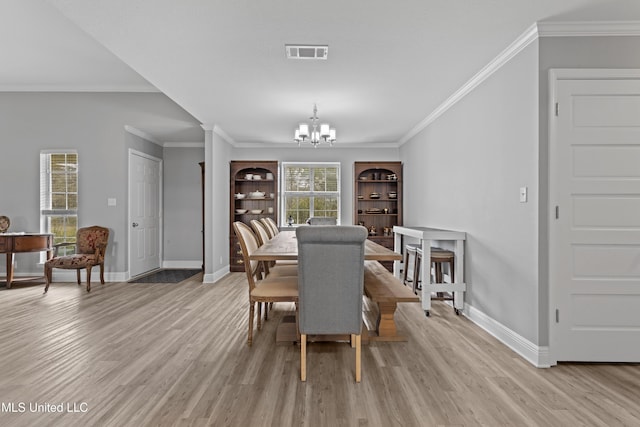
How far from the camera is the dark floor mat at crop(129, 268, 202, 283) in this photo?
Answer: 19.0 ft

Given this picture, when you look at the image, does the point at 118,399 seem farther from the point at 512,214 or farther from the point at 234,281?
the point at 234,281

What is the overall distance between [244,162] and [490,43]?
4.88 m

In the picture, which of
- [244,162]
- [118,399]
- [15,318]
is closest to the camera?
[118,399]

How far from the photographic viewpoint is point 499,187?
3.16 m

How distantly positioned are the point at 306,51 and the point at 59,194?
5.08 m

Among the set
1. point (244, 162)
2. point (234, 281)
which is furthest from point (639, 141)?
point (244, 162)

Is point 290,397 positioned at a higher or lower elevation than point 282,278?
lower

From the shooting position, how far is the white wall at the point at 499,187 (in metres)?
2.70

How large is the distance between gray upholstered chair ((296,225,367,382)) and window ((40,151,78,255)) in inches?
205

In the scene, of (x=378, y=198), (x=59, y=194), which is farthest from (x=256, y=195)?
(x=59, y=194)

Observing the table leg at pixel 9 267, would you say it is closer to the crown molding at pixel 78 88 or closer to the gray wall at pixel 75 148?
the gray wall at pixel 75 148

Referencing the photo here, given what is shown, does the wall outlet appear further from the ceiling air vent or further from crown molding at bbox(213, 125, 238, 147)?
crown molding at bbox(213, 125, 238, 147)

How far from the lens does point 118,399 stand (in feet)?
6.84

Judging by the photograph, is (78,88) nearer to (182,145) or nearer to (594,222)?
(182,145)
